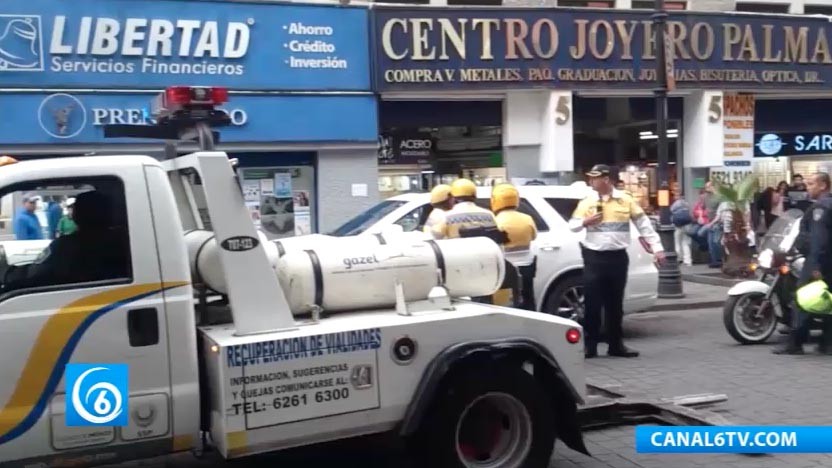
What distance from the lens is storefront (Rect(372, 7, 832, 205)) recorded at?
16297 mm

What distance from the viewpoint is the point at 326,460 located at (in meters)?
5.86

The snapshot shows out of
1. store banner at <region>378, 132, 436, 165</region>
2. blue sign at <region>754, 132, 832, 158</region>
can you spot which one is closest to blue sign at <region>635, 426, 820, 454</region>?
store banner at <region>378, 132, 436, 165</region>

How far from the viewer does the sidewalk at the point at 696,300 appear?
12.8m

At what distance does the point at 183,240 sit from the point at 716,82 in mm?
15614

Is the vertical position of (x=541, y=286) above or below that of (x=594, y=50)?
below

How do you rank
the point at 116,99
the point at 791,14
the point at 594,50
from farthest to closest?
the point at 791,14 < the point at 594,50 < the point at 116,99

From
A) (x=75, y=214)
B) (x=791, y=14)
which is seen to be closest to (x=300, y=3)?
(x=791, y=14)

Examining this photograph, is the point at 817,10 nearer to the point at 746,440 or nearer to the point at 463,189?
the point at 463,189

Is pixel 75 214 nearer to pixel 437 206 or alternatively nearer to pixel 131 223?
pixel 131 223

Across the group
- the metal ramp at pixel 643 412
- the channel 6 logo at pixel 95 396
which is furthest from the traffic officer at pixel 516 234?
the channel 6 logo at pixel 95 396

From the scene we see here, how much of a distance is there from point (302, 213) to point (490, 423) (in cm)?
1126

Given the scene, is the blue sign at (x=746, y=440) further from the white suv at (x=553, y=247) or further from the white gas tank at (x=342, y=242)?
the white suv at (x=553, y=247)

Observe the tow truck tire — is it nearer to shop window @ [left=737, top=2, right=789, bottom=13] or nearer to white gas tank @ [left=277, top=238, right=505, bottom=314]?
white gas tank @ [left=277, top=238, right=505, bottom=314]

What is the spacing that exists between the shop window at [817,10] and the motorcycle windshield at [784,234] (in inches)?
491
